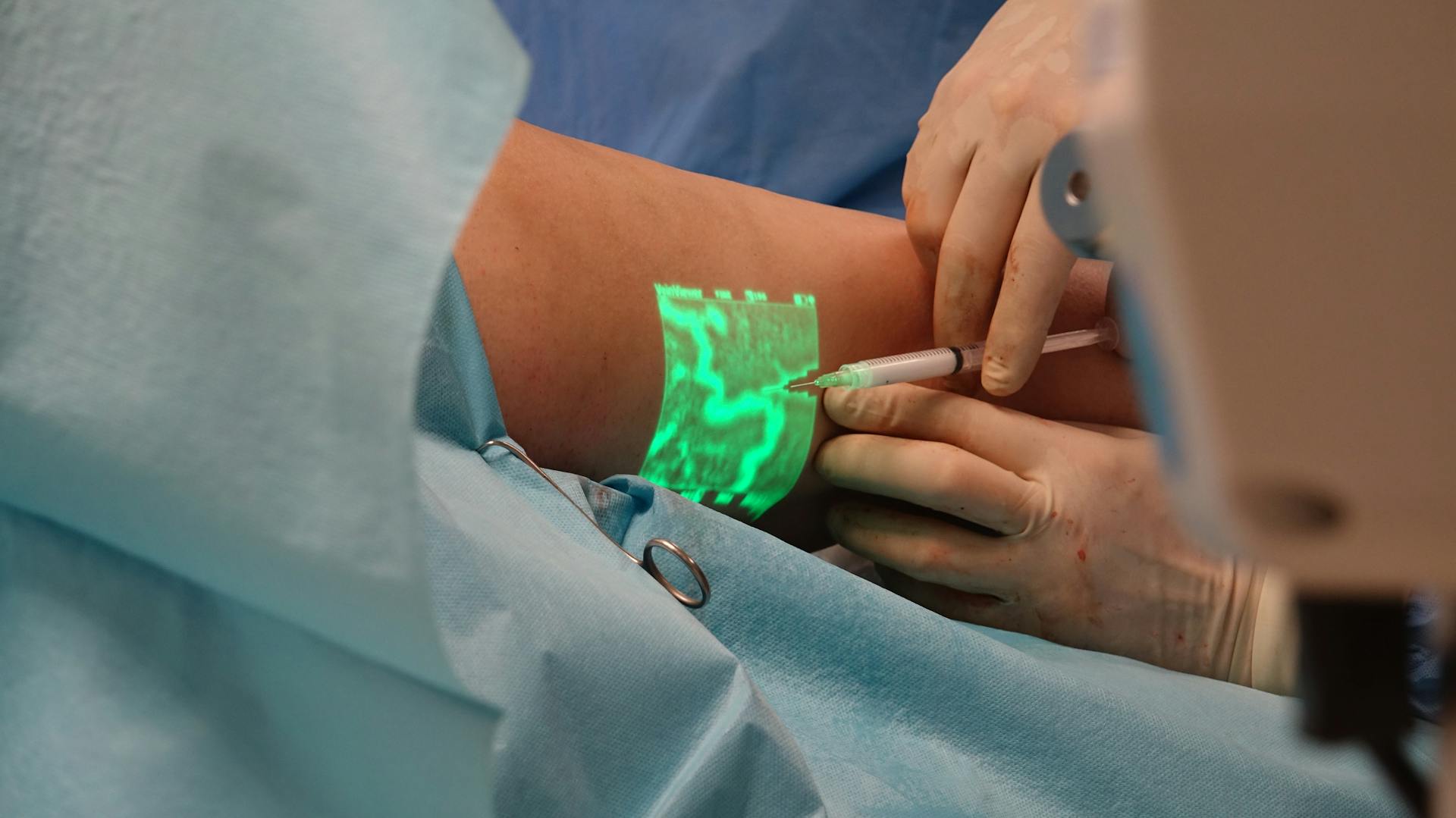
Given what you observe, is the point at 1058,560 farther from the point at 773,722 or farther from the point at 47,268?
the point at 47,268

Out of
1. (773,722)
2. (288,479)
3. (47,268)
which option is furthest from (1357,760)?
(47,268)

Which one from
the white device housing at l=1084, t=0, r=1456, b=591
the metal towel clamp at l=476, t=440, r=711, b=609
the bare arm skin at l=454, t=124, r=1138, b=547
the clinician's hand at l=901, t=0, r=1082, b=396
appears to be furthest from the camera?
the clinician's hand at l=901, t=0, r=1082, b=396

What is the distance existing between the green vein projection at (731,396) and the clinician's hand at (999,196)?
17 cm

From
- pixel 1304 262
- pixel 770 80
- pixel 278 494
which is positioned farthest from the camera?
pixel 770 80

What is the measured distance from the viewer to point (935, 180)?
1.17 meters

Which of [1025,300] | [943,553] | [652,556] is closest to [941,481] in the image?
[943,553]

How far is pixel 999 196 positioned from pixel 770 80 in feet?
2.52

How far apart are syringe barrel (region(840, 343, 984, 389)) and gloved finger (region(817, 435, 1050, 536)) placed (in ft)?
0.24

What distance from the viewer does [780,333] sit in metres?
1.13

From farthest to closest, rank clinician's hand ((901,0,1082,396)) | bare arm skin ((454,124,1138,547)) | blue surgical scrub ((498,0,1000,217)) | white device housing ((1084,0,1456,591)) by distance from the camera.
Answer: blue surgical scrub ((498,0,1000,217)) < clinician's hand ((901,0,1082,396)) < bare arm skin ((454,124,1138,547)) < white device housing ((1084,0,1456,591))

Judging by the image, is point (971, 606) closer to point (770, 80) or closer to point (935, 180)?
point (935, 180)

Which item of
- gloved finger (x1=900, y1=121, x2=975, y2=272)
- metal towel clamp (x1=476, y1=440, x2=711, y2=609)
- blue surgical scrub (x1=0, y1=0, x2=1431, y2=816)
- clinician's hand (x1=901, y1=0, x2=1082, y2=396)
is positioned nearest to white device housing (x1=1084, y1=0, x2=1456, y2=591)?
blue surgical scrub (x1=0, y1=0, x2=1431, y2=816)

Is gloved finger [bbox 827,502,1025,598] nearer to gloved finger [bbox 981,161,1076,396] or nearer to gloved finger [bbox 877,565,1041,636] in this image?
gloved finger [bbox 877,565,1041,636]

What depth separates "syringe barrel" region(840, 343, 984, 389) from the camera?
1077mm
